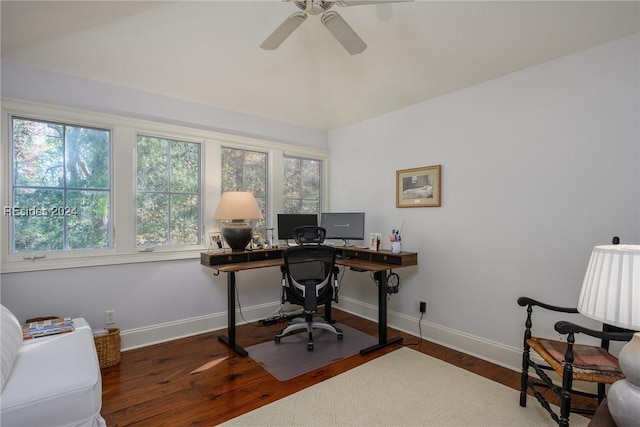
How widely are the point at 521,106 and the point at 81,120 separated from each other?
12.3ft

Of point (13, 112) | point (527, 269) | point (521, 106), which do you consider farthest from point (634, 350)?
point (13, 112)

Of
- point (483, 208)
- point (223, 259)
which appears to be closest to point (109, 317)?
point (223, 259)

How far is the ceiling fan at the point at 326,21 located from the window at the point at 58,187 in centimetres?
192

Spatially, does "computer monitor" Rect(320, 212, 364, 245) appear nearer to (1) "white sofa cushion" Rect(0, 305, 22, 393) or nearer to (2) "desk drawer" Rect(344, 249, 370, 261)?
(2) "desk drawer" Rect(344, 249, 370, 261)

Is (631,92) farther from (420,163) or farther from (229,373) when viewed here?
(229,373)

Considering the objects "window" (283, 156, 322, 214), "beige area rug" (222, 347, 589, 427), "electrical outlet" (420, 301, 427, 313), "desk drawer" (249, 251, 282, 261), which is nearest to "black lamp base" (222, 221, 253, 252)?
"desk drawer" (249, 251, 282, 261)

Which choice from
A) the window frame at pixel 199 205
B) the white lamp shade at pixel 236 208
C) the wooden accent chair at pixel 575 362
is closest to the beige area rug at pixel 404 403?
the wooden accent chair at pixel 575 362

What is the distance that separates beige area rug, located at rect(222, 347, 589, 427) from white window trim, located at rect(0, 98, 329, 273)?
1878mm

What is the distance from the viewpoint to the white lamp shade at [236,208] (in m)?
3.18

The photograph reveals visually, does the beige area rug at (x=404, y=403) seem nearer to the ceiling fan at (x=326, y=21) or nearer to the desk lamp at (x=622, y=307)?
the desk lamp at (x=622, y=307)

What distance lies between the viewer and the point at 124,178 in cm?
291

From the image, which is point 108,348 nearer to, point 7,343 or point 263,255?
point 7,343

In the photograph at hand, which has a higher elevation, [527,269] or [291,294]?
[527,269]

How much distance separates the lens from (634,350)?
3.72 ft
